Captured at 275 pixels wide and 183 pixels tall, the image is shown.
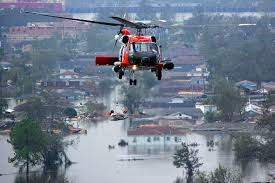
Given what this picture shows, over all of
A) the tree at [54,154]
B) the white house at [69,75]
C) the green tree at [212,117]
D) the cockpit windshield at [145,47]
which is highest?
the cockpit windshield at [145,47]

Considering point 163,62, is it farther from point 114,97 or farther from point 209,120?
point 114,97

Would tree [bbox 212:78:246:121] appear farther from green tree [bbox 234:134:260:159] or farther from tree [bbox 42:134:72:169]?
tree [bbox 42:134:72:169]

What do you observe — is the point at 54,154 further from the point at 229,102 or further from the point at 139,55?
the point at 139,55

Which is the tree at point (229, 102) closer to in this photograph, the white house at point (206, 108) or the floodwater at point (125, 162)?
the white house at point (206, 108)

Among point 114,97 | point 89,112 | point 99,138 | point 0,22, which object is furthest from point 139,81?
point 0,22

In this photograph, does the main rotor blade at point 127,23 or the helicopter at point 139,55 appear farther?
the helicopter at point 139,55

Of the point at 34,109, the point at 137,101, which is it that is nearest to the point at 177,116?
the point at 137,101

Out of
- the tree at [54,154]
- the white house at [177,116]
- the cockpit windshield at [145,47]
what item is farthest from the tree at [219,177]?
the cockpit windshield at [145,47]
